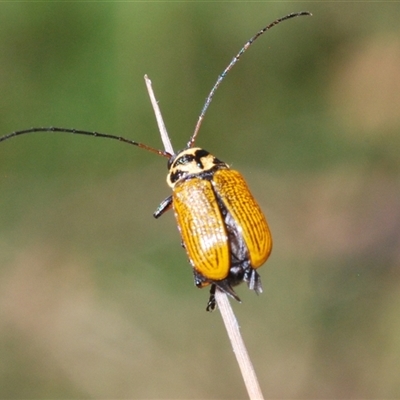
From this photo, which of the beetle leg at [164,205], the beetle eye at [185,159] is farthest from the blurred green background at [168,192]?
the beetle eye at [185,159]

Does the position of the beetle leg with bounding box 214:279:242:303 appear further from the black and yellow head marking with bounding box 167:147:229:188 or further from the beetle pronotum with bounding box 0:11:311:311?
the black and yellow head marking with bounding box 167:147:229:188

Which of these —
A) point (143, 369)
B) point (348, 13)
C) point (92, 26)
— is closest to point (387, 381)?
point (143, 369)

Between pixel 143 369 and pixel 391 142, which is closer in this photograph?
pixel 143 369

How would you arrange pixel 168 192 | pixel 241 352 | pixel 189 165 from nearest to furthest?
pixel 241 352, pixel 189 165, pixel 168 192

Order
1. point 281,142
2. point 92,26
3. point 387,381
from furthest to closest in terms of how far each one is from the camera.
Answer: point 281,142
point 92,26
point 387,381

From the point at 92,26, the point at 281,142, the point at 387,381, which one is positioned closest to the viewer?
the point at 387,381

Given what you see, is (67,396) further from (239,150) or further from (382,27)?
(382,27)

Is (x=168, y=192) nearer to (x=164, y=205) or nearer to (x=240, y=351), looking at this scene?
(x=164, y=205)

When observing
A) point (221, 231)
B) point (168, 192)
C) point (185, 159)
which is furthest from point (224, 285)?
point (168, 192)

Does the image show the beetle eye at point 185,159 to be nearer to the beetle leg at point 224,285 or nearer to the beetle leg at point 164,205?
the beetle leg at point 164,205
